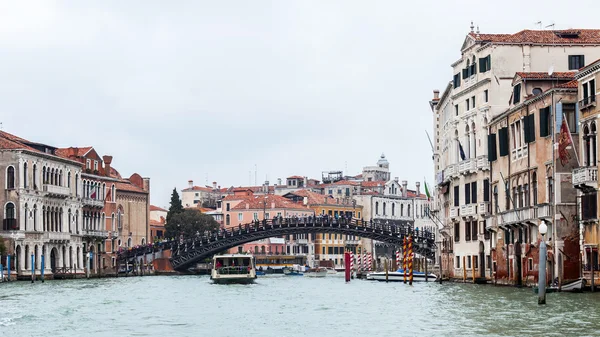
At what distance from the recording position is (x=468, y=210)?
4966cm

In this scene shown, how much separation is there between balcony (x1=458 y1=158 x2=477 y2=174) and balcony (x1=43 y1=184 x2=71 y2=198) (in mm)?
22098

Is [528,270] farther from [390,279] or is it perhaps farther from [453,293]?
[390,279]

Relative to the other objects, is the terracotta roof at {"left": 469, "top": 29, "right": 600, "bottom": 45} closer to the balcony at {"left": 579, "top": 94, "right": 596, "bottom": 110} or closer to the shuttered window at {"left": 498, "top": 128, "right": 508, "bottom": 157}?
the shuttered window at {"left": 498, "top": 128, "right": 508, "bottom": 157}

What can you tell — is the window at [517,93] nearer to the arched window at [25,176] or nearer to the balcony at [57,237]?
the arched window at [25,176]

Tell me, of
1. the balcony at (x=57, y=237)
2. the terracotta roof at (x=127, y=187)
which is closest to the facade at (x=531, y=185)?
the balcony at (x=57, y=237)

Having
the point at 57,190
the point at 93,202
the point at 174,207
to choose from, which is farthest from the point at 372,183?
the point at 57,190

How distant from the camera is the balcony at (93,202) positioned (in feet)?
229

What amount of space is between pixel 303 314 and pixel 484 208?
17.8 m

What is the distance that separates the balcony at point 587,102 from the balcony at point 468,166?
1170 cm

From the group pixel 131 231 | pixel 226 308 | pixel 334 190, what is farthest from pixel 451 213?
pixel 334 190

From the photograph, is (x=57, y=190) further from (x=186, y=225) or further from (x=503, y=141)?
(x=186, y=225)

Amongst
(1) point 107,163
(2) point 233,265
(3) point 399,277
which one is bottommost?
(3) point 399,277

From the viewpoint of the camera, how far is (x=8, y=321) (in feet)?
91.8

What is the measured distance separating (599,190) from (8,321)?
54.4ft
